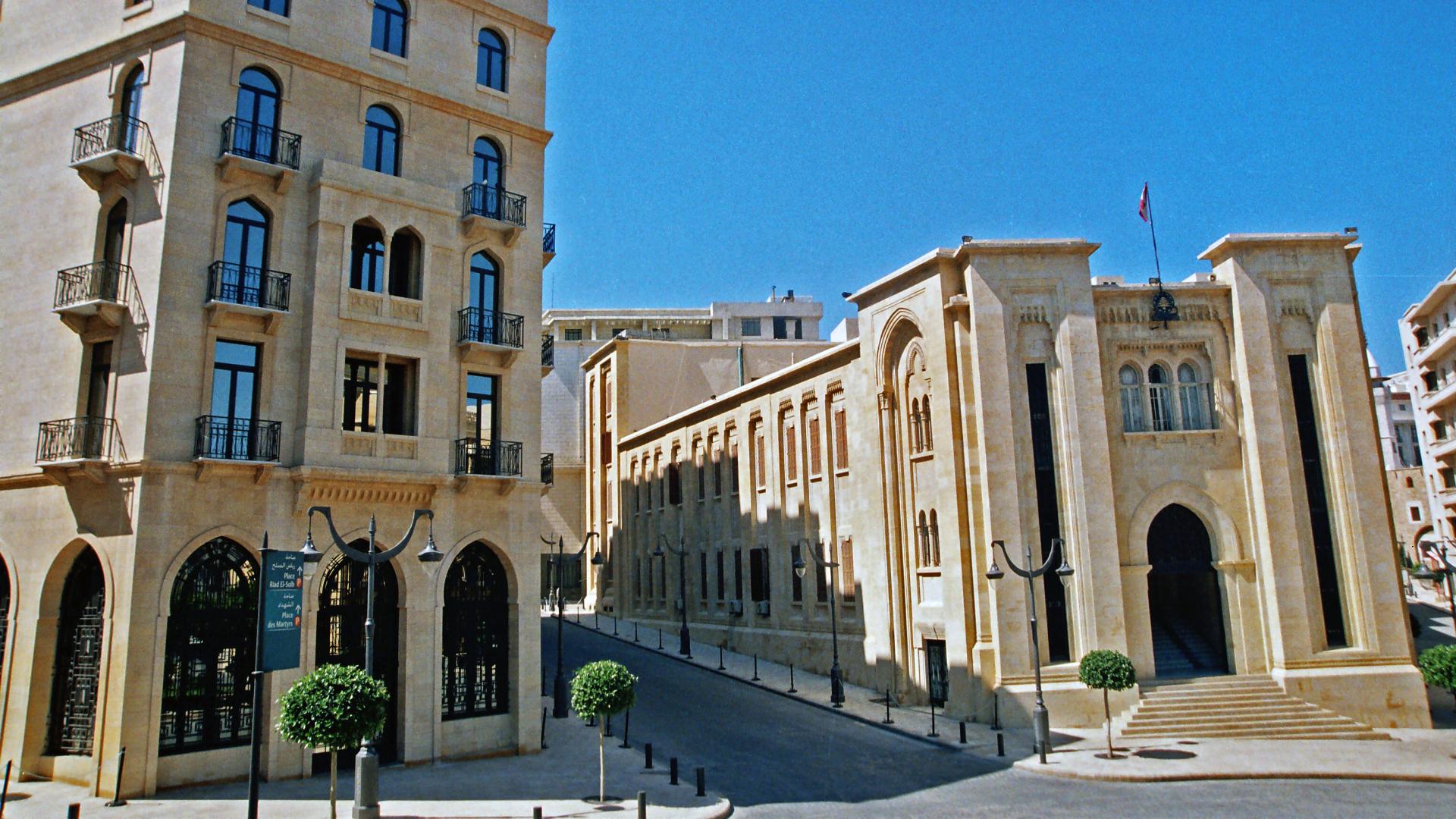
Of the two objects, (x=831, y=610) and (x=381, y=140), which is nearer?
(x=381, y=140)

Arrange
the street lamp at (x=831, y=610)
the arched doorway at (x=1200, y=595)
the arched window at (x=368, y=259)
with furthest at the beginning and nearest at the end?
the street lamp at (x=831, y=610), the arched doorway at (x=1200, y=595), the arched window at (x=368, y=259)

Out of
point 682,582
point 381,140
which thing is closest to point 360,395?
point 381,140

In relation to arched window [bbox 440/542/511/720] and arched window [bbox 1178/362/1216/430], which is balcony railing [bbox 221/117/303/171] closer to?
arched window [bbox 440/542/511/720]

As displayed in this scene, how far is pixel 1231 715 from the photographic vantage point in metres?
25.8

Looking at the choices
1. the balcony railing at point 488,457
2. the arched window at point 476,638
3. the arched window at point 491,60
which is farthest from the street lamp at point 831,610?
the arched window at point 491,60

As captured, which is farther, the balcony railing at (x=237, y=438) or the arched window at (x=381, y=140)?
the arched window at (x=381, y=140)

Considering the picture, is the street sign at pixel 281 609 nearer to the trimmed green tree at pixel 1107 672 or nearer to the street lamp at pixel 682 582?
the trimmed green tree at pixel 1107 672

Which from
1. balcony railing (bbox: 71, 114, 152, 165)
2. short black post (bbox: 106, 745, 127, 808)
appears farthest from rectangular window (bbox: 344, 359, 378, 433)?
short black post (bbox: 106, 745, 127, 808)

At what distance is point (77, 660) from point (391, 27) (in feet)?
54.1

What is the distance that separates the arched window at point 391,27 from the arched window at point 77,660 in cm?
1376

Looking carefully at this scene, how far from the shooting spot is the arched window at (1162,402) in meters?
29.1

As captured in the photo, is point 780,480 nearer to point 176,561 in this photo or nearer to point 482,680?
point 482,680

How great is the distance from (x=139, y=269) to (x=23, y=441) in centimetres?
516

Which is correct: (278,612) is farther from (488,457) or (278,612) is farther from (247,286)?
(247,286)
